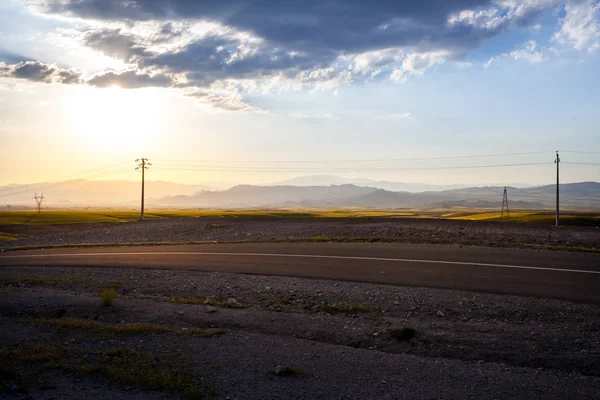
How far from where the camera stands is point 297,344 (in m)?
8.37

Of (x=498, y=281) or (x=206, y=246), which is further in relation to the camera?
(x=206, y=246)

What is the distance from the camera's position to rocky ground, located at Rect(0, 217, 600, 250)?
76.8 feet

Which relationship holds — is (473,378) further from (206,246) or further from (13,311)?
(206,246)

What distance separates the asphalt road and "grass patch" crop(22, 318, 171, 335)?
7065 mm

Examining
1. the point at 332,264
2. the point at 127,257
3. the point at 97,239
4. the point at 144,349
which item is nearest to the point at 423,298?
the point at 332,264

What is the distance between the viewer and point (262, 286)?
45.2 ft

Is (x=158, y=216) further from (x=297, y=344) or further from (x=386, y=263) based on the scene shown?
(x=297, y=344)

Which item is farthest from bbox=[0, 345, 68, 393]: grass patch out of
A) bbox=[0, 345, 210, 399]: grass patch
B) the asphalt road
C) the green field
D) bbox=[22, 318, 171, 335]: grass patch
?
the green field

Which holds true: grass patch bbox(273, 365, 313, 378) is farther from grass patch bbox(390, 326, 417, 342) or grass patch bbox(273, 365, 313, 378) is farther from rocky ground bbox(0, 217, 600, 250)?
rocky ground bbox(0, 217, 600, 250)

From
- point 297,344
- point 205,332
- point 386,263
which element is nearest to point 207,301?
point 205,332

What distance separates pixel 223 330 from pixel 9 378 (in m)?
3.79

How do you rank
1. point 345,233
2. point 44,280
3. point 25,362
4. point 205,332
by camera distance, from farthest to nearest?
point 345,233 → point 44,280 → point 205,332 → point 25,362

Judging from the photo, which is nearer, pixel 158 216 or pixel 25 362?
pixel 25 362

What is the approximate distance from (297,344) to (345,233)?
2017 cm
